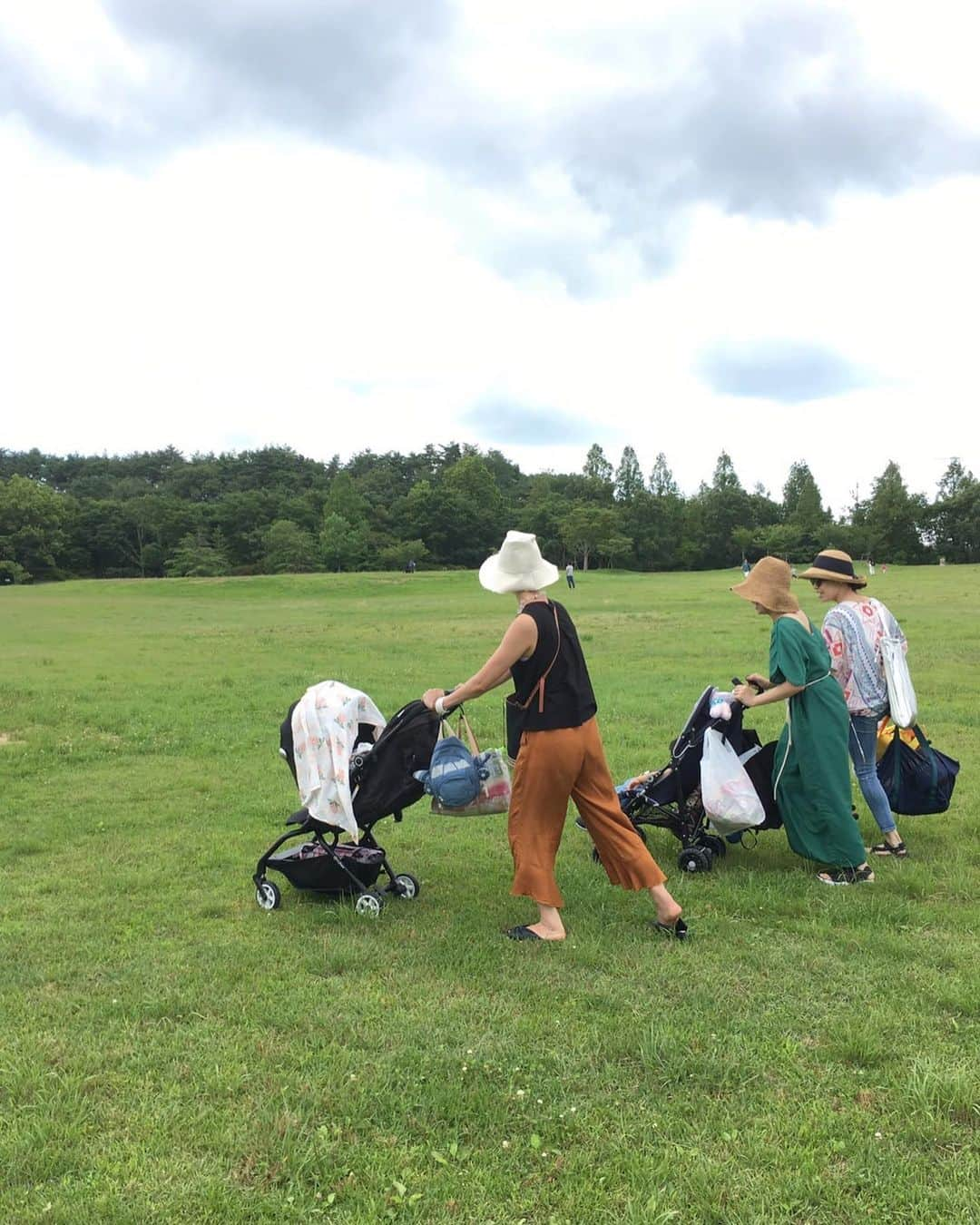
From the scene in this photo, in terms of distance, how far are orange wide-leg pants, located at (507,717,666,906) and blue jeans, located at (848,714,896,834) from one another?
2.38 metres

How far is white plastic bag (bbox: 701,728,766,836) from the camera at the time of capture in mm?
6012

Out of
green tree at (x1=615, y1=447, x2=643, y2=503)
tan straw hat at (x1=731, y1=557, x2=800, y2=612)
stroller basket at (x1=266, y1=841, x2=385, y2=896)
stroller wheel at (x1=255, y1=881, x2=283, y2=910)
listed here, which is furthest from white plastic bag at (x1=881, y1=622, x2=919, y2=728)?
green tree at (x1=615, y1=447, x2=643, y2=503)

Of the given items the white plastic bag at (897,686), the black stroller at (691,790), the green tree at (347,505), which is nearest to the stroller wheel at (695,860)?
the black stroller at (691,790)

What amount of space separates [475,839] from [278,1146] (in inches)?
162

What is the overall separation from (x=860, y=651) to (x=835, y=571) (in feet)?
2.07

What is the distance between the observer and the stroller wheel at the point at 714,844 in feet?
21.6

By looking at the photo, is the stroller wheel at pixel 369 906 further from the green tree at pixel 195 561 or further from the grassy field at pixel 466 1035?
the green tree at pixel 195 561

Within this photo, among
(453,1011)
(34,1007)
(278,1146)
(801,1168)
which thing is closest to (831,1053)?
(801,1168)

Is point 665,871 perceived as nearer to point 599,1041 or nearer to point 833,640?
point 833,640

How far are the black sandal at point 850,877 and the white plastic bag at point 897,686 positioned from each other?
1.14m

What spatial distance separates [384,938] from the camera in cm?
524

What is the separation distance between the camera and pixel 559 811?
521cm

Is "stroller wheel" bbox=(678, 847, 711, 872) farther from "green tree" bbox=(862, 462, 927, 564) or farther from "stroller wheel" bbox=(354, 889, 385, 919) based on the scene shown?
"green tree" bbox=(862, 462, 927, 564)

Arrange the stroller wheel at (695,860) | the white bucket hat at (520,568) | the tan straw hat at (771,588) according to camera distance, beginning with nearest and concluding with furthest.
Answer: the white bucket hat at (520,568) → the tan straw hat at (771,588) → the stroller wheel at (695,860)
